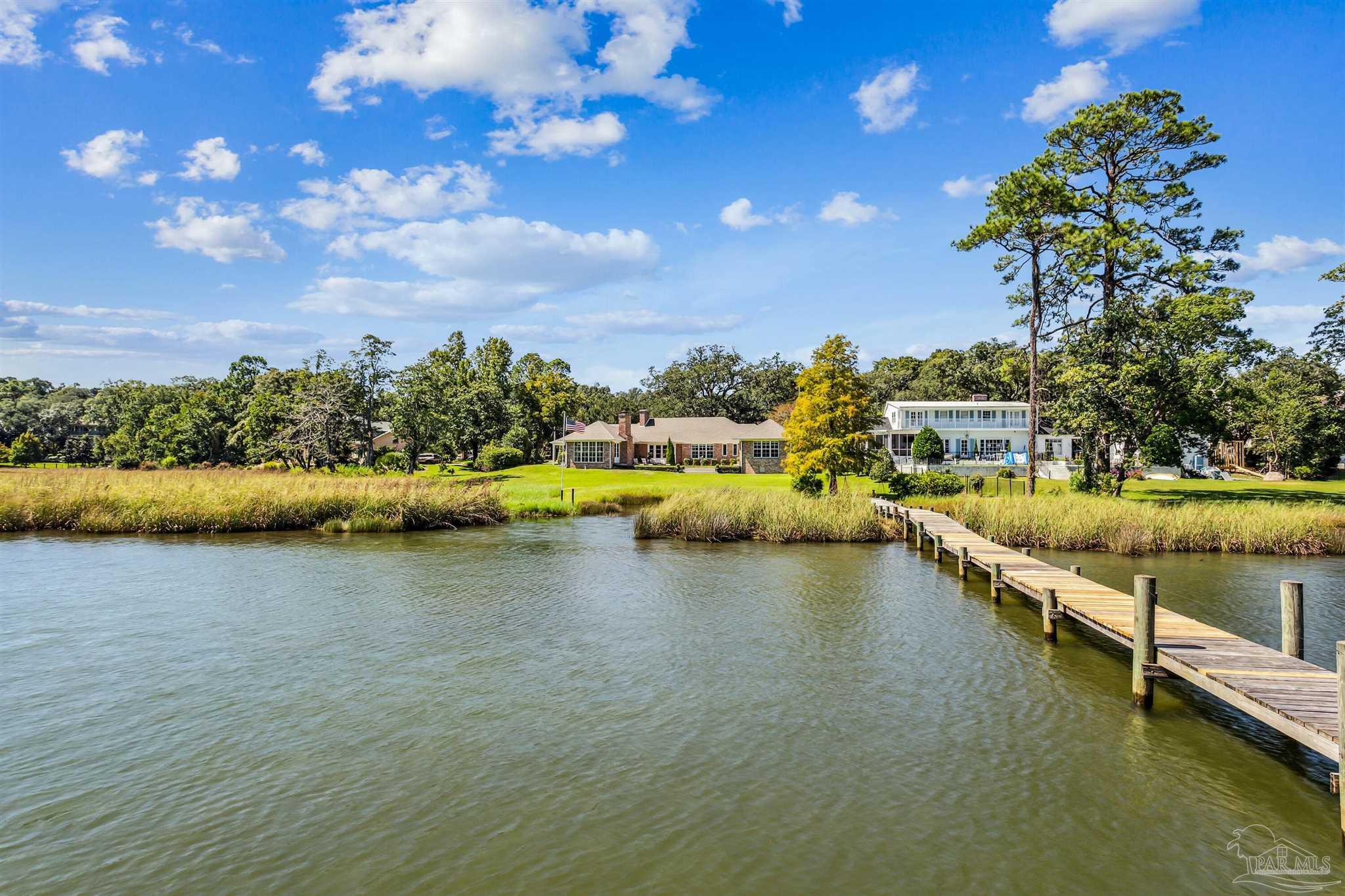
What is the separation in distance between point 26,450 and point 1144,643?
9586 centimetres

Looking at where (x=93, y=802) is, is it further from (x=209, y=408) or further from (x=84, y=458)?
(x=84, y=458)

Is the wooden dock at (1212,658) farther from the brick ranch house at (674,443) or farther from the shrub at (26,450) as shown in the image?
the shrub at (26,450)

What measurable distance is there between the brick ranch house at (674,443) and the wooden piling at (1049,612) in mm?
50483

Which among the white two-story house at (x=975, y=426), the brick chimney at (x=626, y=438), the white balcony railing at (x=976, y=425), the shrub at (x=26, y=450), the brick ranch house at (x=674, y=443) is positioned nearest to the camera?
the white two-story house at (x=975, y=426)

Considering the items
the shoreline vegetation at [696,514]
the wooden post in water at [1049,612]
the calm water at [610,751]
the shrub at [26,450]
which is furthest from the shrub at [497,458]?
the wooden post in water at [1049,612]

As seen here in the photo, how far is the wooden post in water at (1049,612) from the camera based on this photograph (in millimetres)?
13469

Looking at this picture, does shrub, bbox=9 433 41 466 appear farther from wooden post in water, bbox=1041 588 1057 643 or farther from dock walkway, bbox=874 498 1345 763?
dock walkway, bbox=874 498 1345 763

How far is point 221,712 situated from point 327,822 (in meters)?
3.71

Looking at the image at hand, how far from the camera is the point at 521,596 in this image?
56.1 feet

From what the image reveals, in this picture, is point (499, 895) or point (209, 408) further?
point (209, 408)

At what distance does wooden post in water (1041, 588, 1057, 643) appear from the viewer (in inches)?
530

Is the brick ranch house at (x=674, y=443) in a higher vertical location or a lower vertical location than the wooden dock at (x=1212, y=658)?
higher

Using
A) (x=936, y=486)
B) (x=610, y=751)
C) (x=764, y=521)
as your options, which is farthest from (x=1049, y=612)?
(x=936, y=486)

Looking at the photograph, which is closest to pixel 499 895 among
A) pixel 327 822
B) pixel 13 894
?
pixel 327 822
